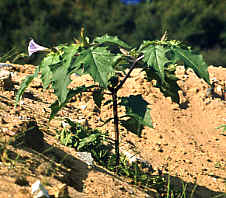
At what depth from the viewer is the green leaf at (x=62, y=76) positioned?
201cm

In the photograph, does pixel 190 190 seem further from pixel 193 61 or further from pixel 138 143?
pixel 193 61

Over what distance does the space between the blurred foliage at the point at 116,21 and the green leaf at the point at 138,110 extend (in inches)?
392

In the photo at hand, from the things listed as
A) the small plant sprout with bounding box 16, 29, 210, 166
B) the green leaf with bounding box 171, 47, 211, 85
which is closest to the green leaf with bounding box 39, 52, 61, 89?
the small plant sprout with bounding box 16, 29, 210, 166

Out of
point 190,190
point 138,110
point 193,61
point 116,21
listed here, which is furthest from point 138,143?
point 116,21

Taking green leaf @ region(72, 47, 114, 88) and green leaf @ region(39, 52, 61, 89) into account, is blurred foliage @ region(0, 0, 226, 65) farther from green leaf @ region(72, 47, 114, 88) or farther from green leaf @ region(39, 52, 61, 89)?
green leaf @ region(72, 47, 114, 88)

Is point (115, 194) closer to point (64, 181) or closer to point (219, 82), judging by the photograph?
point (64, 181)

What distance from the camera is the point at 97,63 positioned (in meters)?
1.99

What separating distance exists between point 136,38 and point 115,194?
12450 mm

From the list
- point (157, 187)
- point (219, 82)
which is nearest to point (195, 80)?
point (219, 82)

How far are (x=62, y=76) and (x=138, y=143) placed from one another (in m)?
1.44

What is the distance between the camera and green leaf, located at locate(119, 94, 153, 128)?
2.12 m

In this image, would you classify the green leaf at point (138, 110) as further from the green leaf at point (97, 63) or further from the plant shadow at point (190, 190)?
the plant shadow at point (190, 190)

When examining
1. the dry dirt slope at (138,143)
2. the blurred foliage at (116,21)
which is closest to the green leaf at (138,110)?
the dry dirt slope at (138,143)

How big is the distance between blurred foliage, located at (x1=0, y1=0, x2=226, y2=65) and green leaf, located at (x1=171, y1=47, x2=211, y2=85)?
1015 centimetres
